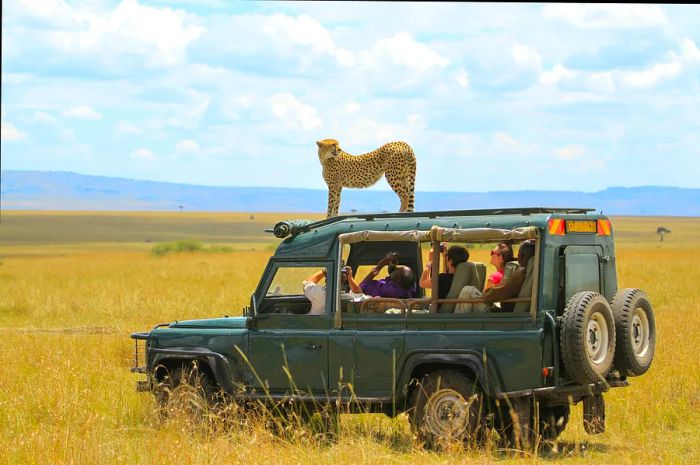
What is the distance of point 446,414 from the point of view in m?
9.35

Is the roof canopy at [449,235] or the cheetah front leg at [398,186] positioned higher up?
the cheetah front leg at [398,186]

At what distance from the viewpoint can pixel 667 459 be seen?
30.1ft

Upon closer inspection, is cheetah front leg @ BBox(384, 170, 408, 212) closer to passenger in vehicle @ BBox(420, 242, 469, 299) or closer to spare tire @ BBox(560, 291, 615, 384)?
passenger in vehicle @ BBox(420, 242, 469, 299)

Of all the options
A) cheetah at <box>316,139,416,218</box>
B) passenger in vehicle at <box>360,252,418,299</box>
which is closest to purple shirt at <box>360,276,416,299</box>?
passenger in vehicle at <box>360,252,418,299</box>

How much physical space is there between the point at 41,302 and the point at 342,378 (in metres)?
17.2

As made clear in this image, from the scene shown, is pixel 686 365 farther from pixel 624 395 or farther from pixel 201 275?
pixel 201 275

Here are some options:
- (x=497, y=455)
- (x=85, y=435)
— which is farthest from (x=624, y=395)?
(x=85, y=435)

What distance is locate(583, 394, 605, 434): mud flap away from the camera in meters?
9.66

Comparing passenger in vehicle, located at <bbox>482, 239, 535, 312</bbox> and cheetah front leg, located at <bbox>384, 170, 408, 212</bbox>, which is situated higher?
cheetah front leg, located at <bbox>384, 170, 408, 212</bbox>

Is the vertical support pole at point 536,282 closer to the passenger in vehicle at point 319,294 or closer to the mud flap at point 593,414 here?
the mud flap at point 593,414

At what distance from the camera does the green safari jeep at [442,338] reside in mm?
8984

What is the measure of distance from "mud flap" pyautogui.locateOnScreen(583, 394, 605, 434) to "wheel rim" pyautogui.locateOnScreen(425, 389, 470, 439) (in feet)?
3.69

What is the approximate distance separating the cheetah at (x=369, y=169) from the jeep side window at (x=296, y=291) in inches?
105

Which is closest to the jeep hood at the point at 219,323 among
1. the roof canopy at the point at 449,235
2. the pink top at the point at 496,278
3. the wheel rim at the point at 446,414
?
the roof canopy at the point at 449,235
